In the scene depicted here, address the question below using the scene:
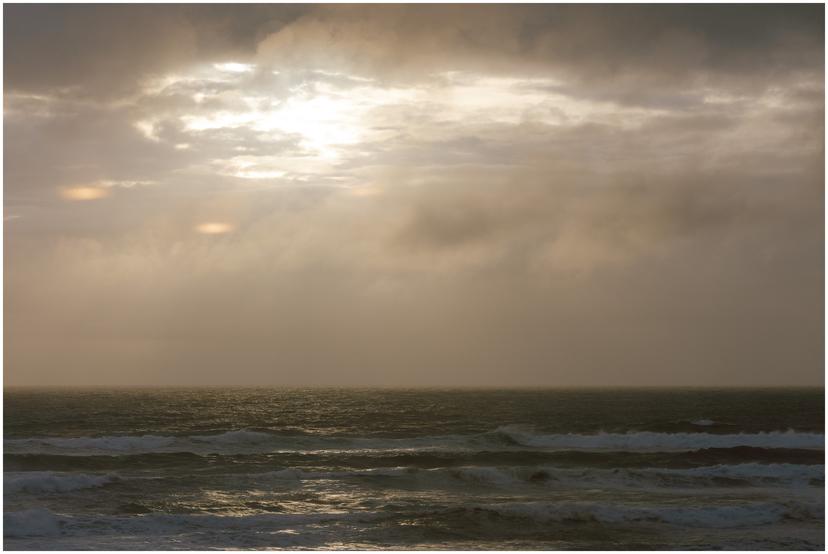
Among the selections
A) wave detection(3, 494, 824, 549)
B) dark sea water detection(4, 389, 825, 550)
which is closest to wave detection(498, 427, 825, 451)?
dark sea water detection(4, 389, 825, 550)

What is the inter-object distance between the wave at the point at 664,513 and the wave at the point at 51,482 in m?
13.3

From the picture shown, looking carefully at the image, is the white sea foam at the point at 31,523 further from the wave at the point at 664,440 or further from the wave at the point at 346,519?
the wave at the point at 664,440

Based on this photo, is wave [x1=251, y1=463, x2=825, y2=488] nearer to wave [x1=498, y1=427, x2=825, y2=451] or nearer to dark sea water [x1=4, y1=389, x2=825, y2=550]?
dark sea water [x1=4, y1=389, x2=825, y2=550]

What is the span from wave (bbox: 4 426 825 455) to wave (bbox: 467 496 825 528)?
591 inches

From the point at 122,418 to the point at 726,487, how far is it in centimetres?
4426

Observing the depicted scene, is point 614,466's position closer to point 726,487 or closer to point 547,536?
point 726,487

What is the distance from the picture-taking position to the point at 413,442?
137 ft

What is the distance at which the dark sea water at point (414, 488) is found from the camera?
20906 millimetres

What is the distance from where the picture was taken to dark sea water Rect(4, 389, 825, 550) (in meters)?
20.9

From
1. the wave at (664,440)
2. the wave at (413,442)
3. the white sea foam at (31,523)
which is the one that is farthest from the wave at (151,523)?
the wave at (664,440)

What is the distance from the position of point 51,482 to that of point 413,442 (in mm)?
18628

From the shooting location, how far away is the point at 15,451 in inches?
1481

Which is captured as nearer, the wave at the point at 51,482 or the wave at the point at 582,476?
the wave at the point at 51,482

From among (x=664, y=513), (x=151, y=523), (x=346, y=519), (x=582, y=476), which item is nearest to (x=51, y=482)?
(x=151, y=523)
